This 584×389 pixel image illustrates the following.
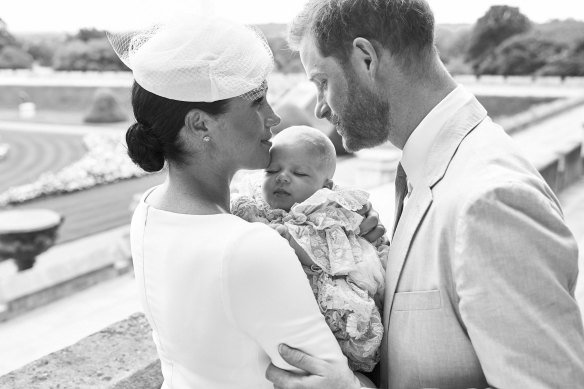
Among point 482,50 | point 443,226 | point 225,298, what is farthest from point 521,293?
point 482,50

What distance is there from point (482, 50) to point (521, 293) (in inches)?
1843

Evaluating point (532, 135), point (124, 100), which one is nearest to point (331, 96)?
point (532, 135)

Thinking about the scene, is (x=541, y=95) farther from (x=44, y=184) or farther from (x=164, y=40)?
(x=164, y=40)

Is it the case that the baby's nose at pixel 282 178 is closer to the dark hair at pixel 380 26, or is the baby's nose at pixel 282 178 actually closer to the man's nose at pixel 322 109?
the man's nose at pixel 322 109

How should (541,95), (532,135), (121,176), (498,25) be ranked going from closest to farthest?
(532,135)
(121,176)
(541,95)
(498,25)

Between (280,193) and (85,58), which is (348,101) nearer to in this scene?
(280,193)

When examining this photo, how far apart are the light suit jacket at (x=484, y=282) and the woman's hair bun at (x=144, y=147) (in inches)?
26.6

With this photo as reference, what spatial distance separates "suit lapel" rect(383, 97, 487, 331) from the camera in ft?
5.08

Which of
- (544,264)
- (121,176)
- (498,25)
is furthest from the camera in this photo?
(498,25)

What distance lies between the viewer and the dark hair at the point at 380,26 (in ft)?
5.48

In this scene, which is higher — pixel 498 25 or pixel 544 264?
pixel 544 264

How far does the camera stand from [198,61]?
1.42 meters

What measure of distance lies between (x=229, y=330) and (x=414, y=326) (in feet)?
1.50

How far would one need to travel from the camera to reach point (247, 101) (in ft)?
4.96
